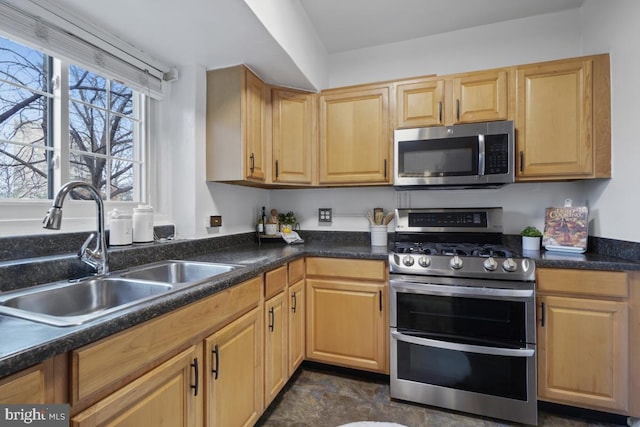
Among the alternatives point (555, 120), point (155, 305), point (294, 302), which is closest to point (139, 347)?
point (155, 305)

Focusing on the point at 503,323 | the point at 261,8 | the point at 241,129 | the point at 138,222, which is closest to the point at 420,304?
the point at 503,323

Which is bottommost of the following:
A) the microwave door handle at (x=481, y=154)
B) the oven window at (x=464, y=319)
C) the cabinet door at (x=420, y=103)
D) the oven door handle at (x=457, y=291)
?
the oven window at (x=464, y=319)

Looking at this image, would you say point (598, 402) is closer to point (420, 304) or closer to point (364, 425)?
point (420, 304)

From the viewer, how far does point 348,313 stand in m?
1.97

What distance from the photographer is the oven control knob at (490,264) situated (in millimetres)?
1663

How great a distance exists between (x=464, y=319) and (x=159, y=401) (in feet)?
5.09

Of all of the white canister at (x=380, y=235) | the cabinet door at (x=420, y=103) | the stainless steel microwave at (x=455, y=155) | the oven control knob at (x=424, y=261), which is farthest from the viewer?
the white canister at (x=380, y=235)

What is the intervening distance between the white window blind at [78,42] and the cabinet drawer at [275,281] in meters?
1.37

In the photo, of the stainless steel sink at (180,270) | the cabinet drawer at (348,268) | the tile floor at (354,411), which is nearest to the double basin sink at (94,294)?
the stainless steel sink at (180,270)

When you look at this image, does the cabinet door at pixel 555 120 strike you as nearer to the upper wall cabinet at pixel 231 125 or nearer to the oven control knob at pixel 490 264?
the oven control knob at pixel 490 264

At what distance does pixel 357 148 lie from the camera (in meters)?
2.22

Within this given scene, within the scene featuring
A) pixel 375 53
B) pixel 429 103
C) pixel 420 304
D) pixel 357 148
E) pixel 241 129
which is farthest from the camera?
pixel 375 53

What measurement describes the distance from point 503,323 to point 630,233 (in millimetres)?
836

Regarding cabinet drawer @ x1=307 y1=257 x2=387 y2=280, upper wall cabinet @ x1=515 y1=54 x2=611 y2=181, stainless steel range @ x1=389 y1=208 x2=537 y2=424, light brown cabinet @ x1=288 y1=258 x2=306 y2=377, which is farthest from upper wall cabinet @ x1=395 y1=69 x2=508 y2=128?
light brown cabinet @ x1=288 y1=258 x2=306 y2=377
